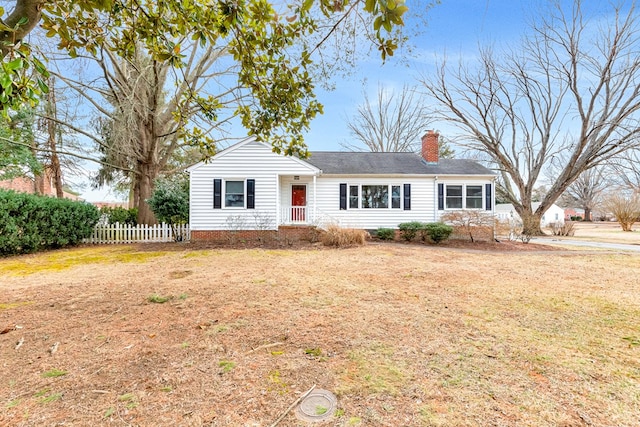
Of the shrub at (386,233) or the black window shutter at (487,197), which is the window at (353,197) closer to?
the shrub at (386,233)

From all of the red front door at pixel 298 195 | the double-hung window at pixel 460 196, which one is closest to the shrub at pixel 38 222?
the red front door at pixel 298 195

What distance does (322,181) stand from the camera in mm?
13906

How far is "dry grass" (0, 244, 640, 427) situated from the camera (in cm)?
187

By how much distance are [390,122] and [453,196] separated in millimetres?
14529

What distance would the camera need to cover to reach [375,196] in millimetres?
14000

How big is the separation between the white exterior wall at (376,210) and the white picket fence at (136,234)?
253 inches

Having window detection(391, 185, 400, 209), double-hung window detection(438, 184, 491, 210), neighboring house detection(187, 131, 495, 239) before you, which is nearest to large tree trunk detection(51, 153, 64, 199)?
neighboring house detection(187, 131, 495, 239)

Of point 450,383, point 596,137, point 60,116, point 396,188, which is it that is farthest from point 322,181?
point 596,137

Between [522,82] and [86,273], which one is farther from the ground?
[522,82]

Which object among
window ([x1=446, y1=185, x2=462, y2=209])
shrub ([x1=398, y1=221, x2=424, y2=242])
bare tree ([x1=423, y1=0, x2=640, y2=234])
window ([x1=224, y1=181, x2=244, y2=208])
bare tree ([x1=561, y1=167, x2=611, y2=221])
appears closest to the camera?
shrub ([x1=398, y1=221, x2=424, y2=242])

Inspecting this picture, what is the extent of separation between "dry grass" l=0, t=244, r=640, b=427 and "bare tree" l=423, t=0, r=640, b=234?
1403 cm

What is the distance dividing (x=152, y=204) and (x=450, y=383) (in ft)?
42.0

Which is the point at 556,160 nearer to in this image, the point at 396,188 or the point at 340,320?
the point at 396,188

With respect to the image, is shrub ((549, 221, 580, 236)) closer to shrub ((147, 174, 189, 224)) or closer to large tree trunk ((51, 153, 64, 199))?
shrub ((147, 174, 189, 224))
